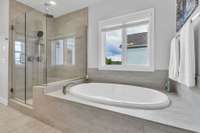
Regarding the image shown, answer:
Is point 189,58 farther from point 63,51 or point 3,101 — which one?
point 3,101

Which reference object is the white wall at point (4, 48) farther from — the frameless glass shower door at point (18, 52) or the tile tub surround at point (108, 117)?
the tile tub surround at point (108, 117)

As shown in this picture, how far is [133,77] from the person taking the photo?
2.46 meters

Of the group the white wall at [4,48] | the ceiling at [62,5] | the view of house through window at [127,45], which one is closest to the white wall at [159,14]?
the view of house through window at [127,45]

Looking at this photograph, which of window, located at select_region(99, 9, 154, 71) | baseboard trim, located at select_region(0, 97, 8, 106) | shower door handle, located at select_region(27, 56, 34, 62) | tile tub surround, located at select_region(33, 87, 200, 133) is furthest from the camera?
shower door handle, located at select_region(27, 56, 34, 62)

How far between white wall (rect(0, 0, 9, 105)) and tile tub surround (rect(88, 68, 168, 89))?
212cm

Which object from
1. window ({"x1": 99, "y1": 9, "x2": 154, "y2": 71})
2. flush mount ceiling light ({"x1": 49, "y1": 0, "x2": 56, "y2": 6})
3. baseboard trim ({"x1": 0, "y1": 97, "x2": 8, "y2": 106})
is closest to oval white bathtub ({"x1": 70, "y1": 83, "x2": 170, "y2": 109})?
window ({"x1": 99, "y1": 9, "x2": 154, "y2": 71})

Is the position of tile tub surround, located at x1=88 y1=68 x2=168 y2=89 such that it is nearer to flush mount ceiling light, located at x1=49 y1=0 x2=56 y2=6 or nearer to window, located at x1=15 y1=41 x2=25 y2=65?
window, located at x1=15 y1=41 x2=25 y2=65

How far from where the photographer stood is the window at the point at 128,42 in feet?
7.63

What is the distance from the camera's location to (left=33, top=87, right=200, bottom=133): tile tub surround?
3.41 feet

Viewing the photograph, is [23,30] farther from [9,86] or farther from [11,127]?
[11,127]

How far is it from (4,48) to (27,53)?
2.11 ft

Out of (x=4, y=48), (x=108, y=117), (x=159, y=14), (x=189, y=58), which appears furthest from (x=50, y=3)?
(x=189, y=58)

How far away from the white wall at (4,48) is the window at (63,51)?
1106 millimetres

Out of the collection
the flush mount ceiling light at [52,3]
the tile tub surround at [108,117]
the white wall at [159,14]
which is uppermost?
the flush mount ceiling light at [52,3]
